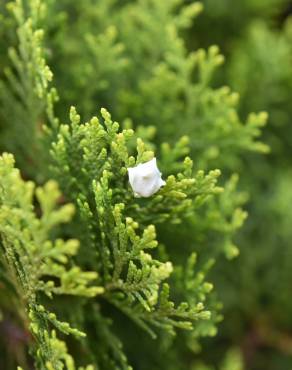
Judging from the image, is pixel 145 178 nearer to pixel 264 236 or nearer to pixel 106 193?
pixel 106 193

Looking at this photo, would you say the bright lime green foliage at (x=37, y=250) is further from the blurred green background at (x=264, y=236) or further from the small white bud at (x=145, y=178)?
the blurred green background at (x=264, y=236)

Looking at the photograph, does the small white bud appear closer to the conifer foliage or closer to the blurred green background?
the conifer foliage

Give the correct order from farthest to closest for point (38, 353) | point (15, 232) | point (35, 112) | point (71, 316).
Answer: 1. point (35, 112)
2. point (71, 316)
3. point (38, 353)
4. point (15, 232)

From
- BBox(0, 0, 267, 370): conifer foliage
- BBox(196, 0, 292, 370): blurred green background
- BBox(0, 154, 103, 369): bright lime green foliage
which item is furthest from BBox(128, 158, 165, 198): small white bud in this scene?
BBox(196, 0, 292, 370): blurred green background

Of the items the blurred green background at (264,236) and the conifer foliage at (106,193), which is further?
the blurred green background at (264,236)

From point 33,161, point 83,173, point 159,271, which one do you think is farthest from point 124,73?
A: point 159,271

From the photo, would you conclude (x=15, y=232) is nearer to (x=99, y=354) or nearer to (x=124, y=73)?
(x=99, y=354)

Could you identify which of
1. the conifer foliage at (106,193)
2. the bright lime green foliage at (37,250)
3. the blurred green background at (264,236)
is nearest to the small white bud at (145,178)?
the conifer foliage at (106,193)
